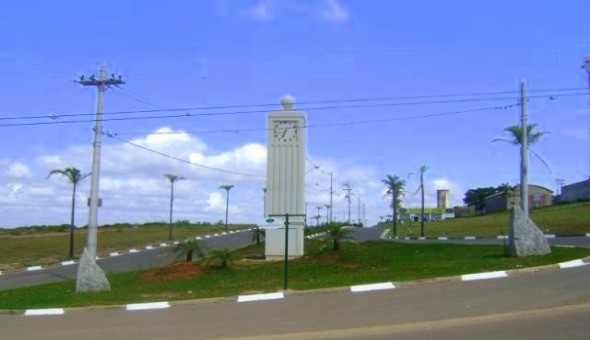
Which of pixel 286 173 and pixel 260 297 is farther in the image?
pixel 286 173

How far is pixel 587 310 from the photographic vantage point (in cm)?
1150

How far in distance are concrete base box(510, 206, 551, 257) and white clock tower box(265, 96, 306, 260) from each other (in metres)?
9.42

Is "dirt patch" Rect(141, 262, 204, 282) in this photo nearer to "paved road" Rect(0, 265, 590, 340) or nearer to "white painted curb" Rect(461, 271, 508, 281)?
"paved road" Rect(0, 265, 590, 340)

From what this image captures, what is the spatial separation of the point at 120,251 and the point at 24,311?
103ft

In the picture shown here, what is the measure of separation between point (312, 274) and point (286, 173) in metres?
7.50

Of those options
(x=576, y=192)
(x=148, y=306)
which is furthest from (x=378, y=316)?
(x=576, y=192)

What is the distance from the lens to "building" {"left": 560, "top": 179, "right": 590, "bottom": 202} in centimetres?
9188

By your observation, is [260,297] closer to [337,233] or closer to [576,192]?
[337,233]

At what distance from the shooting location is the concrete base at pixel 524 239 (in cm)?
2122

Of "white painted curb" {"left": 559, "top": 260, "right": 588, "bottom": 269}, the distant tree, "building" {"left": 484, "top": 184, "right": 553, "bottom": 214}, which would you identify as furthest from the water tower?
"white painted curb" {"left": 559, "top": 260, "right": 588, "bottom": 269}

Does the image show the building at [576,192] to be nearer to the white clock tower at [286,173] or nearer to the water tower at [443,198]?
the water tower at [443,198]

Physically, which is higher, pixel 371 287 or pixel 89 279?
pixel 371 287

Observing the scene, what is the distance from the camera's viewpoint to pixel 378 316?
12508 mm

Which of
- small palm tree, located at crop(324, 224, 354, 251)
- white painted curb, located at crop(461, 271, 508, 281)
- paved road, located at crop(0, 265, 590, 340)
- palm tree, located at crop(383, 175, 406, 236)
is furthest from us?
palm tree, located at crop(383, 175, 406, 236)
